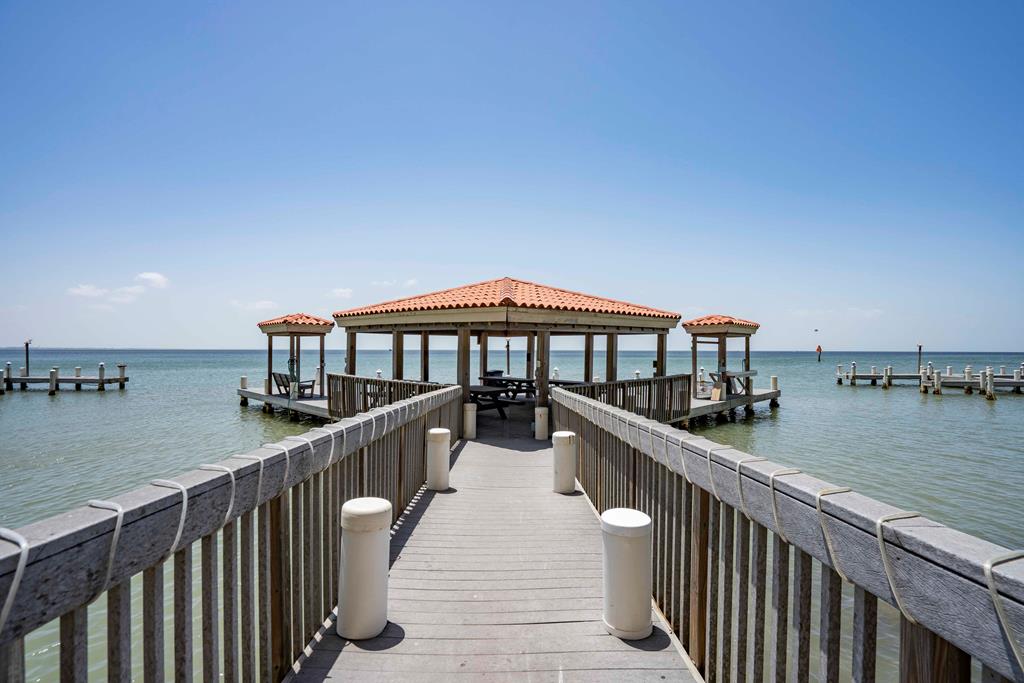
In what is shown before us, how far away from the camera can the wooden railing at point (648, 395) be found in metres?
10.3

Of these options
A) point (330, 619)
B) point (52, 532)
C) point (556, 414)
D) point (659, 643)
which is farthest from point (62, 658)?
point (556, 414)

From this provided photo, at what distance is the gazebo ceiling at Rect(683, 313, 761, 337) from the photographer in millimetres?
20828

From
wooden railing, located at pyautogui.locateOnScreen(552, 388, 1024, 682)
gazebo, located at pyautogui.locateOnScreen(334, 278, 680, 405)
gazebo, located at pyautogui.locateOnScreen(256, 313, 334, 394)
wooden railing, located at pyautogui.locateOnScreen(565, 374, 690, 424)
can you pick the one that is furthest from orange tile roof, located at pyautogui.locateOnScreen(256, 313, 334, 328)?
wooden railing, located at pyautogui.locateOnScreen(552, 388, 1024, 682)

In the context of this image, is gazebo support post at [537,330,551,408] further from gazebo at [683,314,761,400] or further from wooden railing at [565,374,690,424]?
gazebo at [683,314,761,400]

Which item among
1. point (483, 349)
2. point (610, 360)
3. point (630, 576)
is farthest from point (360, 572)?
point (483, 349)

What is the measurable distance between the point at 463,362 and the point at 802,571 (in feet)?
32.1

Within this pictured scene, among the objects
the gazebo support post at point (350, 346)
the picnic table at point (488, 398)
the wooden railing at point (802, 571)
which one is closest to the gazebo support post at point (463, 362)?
the picnic table at point (488, 398)

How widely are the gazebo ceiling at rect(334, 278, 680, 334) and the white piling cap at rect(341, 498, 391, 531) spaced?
7733mm

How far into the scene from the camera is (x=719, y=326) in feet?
68.3

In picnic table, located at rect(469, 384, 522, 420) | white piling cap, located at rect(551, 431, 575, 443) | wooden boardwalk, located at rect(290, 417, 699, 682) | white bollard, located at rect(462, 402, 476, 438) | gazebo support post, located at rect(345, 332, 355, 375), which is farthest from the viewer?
gazebo support post, located at rect(345, 332, 355, 375)

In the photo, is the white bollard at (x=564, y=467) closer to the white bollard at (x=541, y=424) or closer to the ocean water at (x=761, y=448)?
the ocean water at (x=761, y=448)

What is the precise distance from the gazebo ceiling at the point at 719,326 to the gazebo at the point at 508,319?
645 centimetres

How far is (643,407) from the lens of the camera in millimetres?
12500

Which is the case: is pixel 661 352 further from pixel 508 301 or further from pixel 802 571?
pixel 802 571
